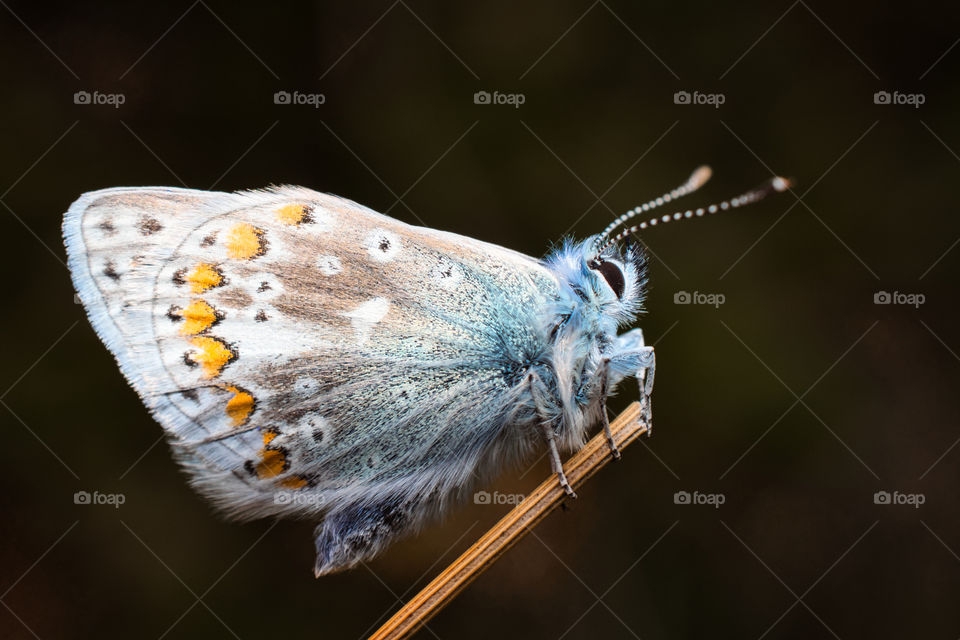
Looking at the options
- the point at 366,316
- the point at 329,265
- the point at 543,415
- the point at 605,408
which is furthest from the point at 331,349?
the point at 605,408

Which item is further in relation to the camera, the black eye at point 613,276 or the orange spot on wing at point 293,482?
the black eye at point 613,276

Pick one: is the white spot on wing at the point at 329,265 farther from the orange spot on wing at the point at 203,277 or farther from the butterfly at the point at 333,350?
the orange spot on wing at the point at 203,277

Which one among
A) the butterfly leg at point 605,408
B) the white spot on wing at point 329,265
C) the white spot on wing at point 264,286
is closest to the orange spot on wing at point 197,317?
the white spot on wing at point 264,286

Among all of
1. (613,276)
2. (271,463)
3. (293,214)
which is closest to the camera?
(271,463)

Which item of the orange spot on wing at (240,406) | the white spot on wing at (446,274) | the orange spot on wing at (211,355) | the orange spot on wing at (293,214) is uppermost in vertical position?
the orange spot on wing at (293,214)

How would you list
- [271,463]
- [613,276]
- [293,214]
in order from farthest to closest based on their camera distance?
1. [613,276]
2. [293,214]
3. [271,463]

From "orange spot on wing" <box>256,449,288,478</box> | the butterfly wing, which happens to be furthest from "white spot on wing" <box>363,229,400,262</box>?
"orange spot on wing" <box>256,449,288,478</box>

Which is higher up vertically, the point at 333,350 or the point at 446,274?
the point at 446,274

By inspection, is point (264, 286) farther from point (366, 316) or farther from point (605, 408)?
point (605, 408)

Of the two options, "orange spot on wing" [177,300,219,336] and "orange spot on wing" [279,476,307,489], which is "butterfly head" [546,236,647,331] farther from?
"orange spot on wing" [177,300,219,336]

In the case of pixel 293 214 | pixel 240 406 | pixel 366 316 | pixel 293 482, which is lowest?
pixel 293 482
